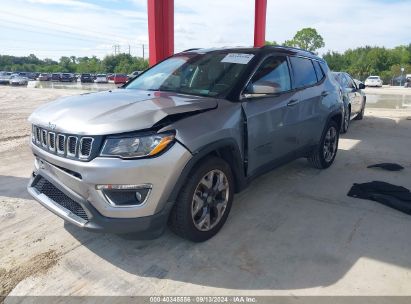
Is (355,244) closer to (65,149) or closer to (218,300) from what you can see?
(218,300)

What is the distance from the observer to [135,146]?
2.77m

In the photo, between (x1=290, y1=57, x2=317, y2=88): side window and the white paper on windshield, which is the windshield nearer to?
the white paper on windshield

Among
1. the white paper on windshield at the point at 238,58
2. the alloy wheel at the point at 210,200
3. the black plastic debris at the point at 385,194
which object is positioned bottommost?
the black plastic debris at the point at 385,194

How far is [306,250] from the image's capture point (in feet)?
10.8

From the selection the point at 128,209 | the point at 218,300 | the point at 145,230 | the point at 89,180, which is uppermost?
the point at 89,180

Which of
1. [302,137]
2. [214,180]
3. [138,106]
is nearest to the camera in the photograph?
[138,106]

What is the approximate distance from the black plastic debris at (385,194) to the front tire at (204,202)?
2021 mm

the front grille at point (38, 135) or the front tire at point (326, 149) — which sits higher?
the front grille at point (38, 135)

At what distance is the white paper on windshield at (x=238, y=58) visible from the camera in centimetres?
398

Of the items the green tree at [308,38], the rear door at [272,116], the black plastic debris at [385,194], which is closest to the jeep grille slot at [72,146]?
the rear door at [272,116]

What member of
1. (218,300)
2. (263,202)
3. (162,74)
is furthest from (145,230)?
(162,74)

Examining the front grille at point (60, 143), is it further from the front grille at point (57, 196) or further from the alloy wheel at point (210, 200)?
the alloy wheel at point (210, 200)

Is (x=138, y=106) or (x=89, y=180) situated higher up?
(x=138, y=106)

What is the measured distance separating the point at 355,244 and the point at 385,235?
16.0 inches
